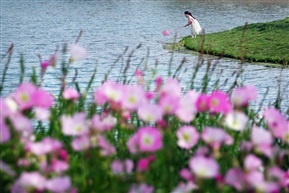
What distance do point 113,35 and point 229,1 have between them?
2948cm

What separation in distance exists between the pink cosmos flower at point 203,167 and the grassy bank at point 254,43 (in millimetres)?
14470

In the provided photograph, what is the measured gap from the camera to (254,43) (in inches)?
904

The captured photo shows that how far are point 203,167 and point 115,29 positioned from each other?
81.8 ft

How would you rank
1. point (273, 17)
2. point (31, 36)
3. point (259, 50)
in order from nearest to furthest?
point (259, 50) → point (31, 36) → point (273, 17)

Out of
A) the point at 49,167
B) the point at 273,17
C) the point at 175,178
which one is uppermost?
the point at 49,167

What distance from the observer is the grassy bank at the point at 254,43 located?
64.7ft

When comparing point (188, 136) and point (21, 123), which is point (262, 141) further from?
point (21, 123)

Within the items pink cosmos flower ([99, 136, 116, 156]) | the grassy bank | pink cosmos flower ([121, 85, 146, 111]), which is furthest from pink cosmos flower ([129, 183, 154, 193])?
the grassy bank

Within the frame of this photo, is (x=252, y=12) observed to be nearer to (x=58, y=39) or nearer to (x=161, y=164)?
(x=58, y=39)

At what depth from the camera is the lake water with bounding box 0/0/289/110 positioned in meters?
16.2

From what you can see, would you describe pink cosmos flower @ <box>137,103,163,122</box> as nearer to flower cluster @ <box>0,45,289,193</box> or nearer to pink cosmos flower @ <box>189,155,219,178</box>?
flower cluster @ <box>0,45,289,193</box>

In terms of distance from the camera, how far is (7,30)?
25.9 metres

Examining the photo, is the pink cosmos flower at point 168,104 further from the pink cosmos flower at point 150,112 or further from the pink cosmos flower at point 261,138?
the pink cosmos flower at point 261,138

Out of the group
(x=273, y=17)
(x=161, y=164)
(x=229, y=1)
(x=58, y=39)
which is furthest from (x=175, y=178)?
(x=229, y=1)
